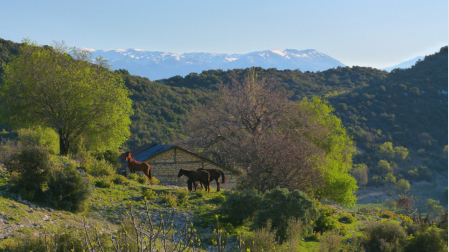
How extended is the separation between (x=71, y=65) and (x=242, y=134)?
13.6 metres

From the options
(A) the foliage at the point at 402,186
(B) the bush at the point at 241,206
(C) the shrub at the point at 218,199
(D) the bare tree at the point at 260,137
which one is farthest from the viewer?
(A) the foliage at the point at 402,186

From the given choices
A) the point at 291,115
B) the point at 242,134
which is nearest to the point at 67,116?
the point at 242,134

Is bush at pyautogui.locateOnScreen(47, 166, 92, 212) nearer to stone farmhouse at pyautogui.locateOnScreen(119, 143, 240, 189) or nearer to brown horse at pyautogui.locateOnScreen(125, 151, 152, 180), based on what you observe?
brown horse at pyautogui.locateOnScreen(125, 151, 152, 180)

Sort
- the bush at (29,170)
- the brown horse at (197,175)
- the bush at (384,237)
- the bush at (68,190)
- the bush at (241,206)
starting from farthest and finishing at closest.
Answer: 1. the brown horse at (197,175)
2. the bush at (241,206)
3. the bush at (384,237)
4. the bush at (29,170)
5. the bush at (68,190)

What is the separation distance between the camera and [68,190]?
37.7 ft

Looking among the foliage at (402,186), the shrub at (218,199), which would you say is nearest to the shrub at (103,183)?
the shrub at (218,199)

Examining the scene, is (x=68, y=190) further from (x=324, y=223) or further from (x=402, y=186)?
(x=402, y=186)

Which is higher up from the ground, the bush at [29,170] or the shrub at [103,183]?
the bush at [29,170]

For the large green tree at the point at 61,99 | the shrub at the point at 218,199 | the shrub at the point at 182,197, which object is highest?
the large green tree at the point at 61,99

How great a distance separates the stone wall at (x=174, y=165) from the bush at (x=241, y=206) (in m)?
10.9

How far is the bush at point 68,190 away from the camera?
11.3m

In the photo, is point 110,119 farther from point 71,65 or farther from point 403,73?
point 403,73

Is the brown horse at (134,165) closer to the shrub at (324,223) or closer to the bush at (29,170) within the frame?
the bush at (29,170)

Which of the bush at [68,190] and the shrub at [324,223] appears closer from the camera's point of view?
the bush at [68,190]
